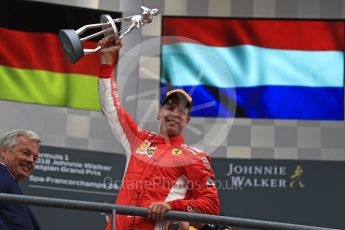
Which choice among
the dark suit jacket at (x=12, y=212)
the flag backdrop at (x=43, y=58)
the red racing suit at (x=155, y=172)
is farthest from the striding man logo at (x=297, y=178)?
the dark suit jacket at (x=12, y=212)

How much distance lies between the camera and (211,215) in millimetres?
4059

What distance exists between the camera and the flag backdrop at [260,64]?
9422 millimetres

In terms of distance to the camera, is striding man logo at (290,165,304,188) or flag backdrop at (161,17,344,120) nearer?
striding man logo at (290,165,304,188)

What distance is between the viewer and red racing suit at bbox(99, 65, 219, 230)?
Result: 4.45 meters

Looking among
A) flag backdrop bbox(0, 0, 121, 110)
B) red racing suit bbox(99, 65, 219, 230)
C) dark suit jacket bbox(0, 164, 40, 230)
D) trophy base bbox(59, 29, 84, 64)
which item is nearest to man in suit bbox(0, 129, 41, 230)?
dark suit jacket bbox(0, 164, 40, 230)

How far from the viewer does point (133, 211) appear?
4094 mm

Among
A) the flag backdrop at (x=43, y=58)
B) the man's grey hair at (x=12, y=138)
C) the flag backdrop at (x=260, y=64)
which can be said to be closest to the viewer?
the man's grey hair at (x=12, y=138)

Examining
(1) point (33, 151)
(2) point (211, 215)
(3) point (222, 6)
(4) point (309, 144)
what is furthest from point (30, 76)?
(2) point (211, 215)

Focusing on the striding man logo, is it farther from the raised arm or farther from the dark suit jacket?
the dark suit jacket

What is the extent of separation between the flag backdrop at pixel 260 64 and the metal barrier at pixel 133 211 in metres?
5.26

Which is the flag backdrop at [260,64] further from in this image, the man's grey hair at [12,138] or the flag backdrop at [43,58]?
the man's grey hair at [12,138]

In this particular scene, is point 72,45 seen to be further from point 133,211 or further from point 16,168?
point 133,211

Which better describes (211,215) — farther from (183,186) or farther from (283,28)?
(283,28)

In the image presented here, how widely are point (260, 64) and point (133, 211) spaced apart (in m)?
5.73
